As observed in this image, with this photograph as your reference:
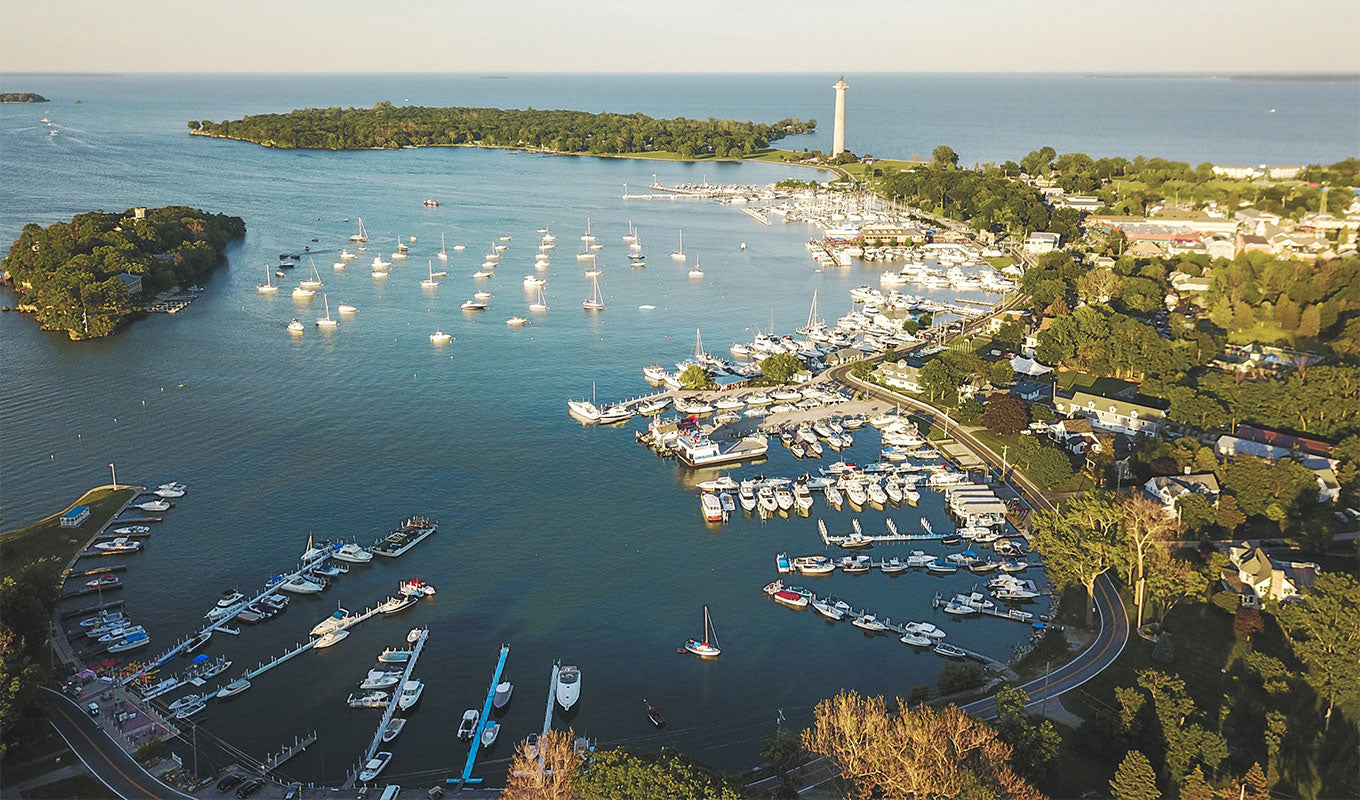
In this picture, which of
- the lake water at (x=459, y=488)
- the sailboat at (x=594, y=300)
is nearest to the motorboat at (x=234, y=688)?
the lake water at (x=459, y=488)

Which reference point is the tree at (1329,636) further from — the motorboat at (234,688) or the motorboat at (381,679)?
the motorboat at (234,688)

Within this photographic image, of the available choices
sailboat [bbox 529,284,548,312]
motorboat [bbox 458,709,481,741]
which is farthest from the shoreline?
motorboat [bbox 458,709,481,741]

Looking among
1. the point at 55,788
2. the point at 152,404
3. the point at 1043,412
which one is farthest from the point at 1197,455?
the point at 152,404

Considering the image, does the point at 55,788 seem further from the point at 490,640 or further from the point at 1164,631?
the point at 1164,631

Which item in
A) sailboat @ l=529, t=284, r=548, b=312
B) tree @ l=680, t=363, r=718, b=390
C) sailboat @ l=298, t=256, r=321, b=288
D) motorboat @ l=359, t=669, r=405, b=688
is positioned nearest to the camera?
motorboat @ l=359, t=669, r=405, b=688

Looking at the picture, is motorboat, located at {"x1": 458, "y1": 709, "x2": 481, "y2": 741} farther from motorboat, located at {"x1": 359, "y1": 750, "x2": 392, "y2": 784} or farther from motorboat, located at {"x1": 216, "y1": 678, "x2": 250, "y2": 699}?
motorboat, located at {"x1": 216, "y1": 678, "x2": 250, "y2": 699}

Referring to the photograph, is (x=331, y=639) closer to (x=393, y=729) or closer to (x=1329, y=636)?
(x=393, y=729)
